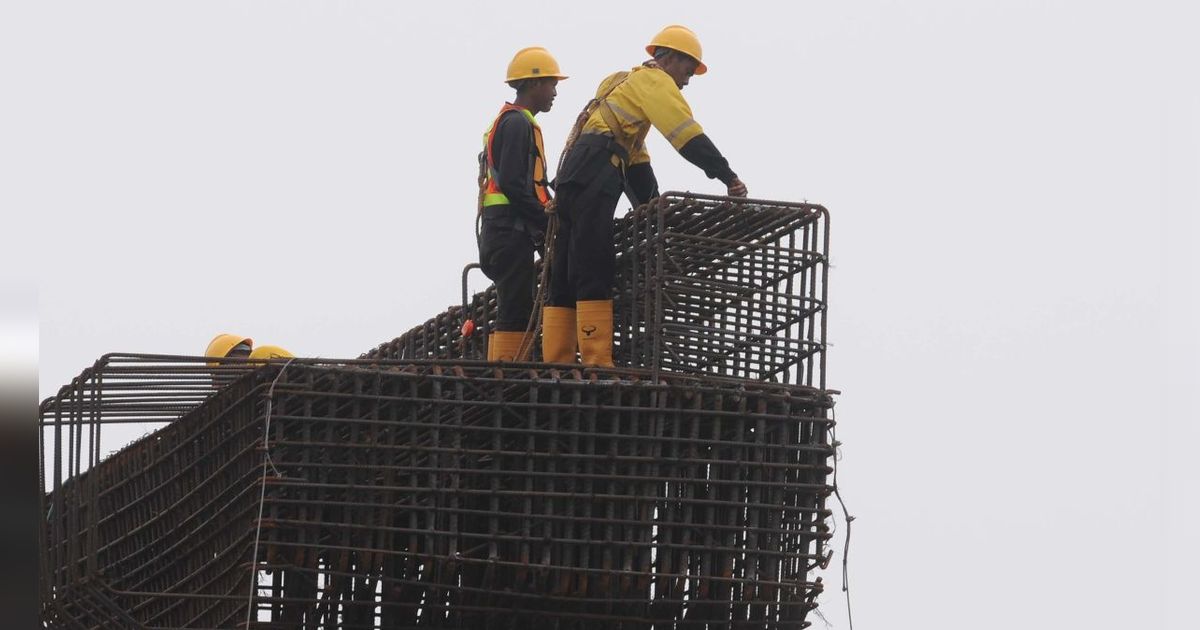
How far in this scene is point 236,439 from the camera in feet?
57.9

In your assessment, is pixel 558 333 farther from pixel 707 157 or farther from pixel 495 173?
pixel 707 157

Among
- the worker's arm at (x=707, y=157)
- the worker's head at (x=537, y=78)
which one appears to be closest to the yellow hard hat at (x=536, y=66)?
the worker's head at (x=537, y=78)

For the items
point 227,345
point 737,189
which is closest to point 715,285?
point 737,189

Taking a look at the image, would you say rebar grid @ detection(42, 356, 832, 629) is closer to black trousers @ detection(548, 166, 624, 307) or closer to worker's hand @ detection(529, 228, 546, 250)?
black trousers @ detection(548, 166, 624, 307)

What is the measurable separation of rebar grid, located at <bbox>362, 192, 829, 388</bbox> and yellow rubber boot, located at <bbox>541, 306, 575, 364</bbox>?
54cm

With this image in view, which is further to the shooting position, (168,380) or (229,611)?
(168,380)

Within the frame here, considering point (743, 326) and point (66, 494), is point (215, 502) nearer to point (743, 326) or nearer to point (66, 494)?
point (66, 494)

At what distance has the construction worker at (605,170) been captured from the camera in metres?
19.1

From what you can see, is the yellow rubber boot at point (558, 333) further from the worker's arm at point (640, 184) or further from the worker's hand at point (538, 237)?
the worker's arm at point (640, 184)

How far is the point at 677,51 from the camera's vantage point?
20.0 meters

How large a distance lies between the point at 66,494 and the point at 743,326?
24.0 ft

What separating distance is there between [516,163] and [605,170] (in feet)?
4.88

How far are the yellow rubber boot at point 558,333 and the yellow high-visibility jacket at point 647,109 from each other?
196cm

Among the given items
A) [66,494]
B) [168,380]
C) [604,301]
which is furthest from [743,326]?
[66,494]
